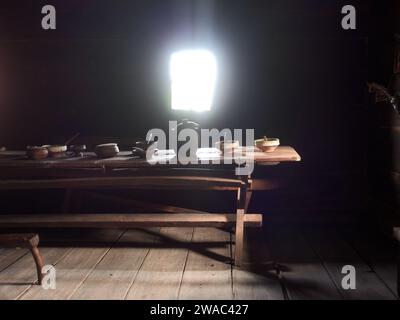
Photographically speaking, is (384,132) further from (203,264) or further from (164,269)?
(164,269)

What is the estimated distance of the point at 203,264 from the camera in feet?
15.5

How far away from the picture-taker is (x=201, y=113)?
6.16 meters

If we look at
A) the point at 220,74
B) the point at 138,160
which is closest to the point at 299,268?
the point at 138,160

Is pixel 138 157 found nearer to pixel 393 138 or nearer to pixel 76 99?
pixel 76 99

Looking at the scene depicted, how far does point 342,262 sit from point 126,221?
2534 mm

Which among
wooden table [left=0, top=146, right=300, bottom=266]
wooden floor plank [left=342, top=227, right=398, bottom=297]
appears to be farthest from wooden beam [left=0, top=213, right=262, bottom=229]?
wooden floor plank [left=342, top=227, right=398, bottom=297]

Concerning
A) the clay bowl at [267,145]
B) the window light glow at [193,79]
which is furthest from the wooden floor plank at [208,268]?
the window light glow at [193,79]

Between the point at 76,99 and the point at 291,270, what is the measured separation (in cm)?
401

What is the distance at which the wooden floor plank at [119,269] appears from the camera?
13.0 feet

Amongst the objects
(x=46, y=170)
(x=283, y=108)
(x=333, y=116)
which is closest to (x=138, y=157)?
(x=46, y=170)

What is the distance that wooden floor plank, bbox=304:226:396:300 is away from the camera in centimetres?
391

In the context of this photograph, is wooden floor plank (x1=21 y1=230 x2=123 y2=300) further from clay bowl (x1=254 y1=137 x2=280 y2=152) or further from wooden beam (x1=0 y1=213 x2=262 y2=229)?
clay bowl (x1=254 y1=137 x2=280 y2=152)

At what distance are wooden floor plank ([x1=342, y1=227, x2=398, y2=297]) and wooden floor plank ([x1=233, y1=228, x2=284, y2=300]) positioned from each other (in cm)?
112
